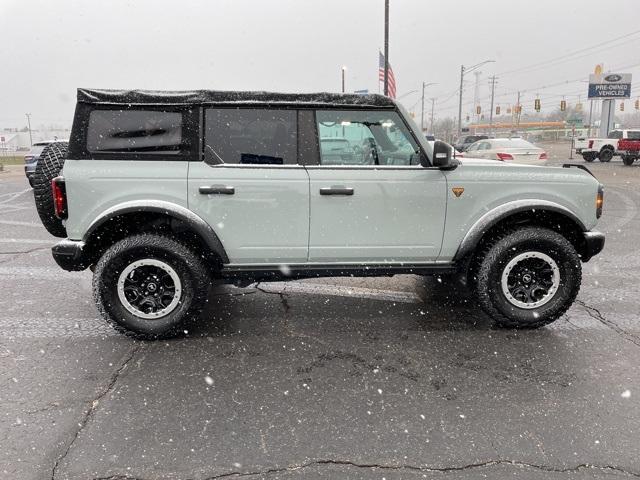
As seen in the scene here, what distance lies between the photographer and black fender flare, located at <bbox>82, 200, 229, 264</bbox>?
3.75 metres

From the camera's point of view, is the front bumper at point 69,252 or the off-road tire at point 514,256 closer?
the front bumper at point 69,252

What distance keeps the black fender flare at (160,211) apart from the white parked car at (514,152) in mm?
14300

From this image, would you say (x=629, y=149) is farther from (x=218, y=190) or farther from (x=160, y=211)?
(x=160, y=211)

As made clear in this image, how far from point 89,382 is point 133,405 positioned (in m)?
0.50

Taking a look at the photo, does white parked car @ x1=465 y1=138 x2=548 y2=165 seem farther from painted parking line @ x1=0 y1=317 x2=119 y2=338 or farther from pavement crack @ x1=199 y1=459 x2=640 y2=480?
pavement crack @ x1=199 y1=459 x2=640 y2=480

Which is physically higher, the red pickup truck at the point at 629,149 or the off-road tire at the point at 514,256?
the red pickup truck at the point at 629,149

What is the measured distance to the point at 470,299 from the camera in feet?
16.5

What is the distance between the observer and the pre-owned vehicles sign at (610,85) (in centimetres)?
4062

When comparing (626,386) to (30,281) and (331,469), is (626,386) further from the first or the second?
(30,281)

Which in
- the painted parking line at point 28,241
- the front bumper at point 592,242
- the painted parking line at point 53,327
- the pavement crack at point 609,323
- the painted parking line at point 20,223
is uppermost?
the front bumper at point 592,242

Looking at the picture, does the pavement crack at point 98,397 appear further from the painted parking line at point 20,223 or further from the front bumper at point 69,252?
the painted parking line at point 20,223

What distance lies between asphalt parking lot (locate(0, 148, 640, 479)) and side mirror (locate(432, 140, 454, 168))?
A: 1371 mm

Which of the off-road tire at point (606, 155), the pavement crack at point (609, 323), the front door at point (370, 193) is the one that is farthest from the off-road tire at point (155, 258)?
the off-road tire at point (606, 155)

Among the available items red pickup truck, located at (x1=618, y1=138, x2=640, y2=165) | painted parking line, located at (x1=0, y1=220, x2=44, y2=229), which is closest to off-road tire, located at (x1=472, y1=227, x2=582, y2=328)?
painted parking line, located at (x1=0, y1=220, x2=44, y2=229)
